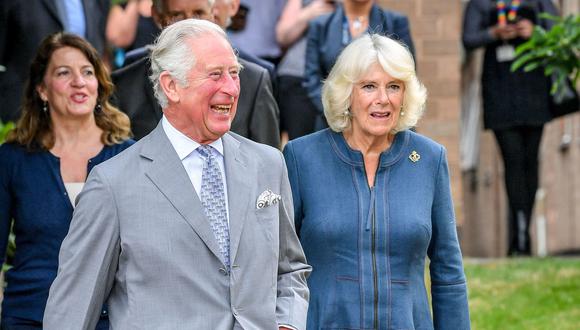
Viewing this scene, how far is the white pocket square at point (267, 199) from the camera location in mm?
6047

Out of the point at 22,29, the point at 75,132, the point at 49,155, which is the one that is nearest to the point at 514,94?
the point at 22,29

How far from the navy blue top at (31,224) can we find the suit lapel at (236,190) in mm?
1880

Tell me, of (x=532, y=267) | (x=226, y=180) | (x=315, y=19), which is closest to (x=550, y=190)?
(x=532, y=267)

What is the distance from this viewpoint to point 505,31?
45.7 feet

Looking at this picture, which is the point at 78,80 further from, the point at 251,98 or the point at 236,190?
the point at 236,190

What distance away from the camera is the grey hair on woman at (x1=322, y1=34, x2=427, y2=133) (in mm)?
7438

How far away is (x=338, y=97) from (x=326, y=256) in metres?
0.79

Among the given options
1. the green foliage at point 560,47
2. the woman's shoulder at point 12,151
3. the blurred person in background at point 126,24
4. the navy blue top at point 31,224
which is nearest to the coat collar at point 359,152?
the navy blue top at point 31,224

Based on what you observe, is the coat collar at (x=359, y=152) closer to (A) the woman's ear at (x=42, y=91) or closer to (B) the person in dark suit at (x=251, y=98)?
(B) the person in dark suit at (x=251, y=98)

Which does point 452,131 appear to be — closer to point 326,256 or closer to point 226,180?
point 326,256

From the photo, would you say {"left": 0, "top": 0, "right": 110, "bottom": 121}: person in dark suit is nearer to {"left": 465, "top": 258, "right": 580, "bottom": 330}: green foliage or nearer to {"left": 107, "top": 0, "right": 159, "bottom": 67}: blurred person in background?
{"left": 107, "top": 0, "right": 159, "bottom": 67}: blurred person in background

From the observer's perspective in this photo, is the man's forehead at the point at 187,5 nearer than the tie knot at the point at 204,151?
No

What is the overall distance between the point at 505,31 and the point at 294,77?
2.64m

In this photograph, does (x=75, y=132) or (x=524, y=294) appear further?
(x=524, y=294)
